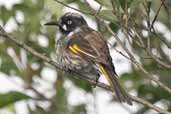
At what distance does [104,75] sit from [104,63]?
Result: 13 centimetres

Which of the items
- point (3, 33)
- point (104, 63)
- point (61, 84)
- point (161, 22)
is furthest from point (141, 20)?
point (3, 33)

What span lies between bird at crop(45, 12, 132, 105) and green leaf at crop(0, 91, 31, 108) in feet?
1.33

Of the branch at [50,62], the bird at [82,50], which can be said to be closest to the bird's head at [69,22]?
the bird at [82,50]

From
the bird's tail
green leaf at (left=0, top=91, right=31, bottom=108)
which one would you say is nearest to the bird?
the bird's tail

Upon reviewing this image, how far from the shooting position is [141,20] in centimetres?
523

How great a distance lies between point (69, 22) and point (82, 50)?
787mm

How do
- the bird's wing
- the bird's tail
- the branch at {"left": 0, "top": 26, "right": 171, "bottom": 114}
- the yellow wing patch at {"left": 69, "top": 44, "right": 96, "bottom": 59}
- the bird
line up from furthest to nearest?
1. the yellow wing patch at {"left": 69, "top": 44, "right": 96, "bottom": 59}
2. the bird's wing
3. the bird
4. the bird's tail
5. the branch at {"left": 0, "top": 26, "right": 171, "bottom": 114}

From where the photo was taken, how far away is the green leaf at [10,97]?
4.89 m

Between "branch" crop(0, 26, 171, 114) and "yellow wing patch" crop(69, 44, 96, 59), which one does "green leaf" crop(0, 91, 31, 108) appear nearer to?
"branch" crop(0, 26, 171, 114)

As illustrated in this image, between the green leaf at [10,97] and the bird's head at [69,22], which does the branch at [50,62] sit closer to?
the green leaf at [10,97]

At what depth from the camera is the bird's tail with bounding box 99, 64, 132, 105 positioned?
14.3ft

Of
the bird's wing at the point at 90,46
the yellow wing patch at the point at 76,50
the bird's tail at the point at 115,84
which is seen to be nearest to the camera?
the bird's tail at the point at 115,84

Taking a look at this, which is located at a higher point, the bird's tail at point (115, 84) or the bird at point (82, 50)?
the bird at point (82, 50)

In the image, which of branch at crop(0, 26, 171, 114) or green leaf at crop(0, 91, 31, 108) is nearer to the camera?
branch at crop(0, 26, 171, 114)
